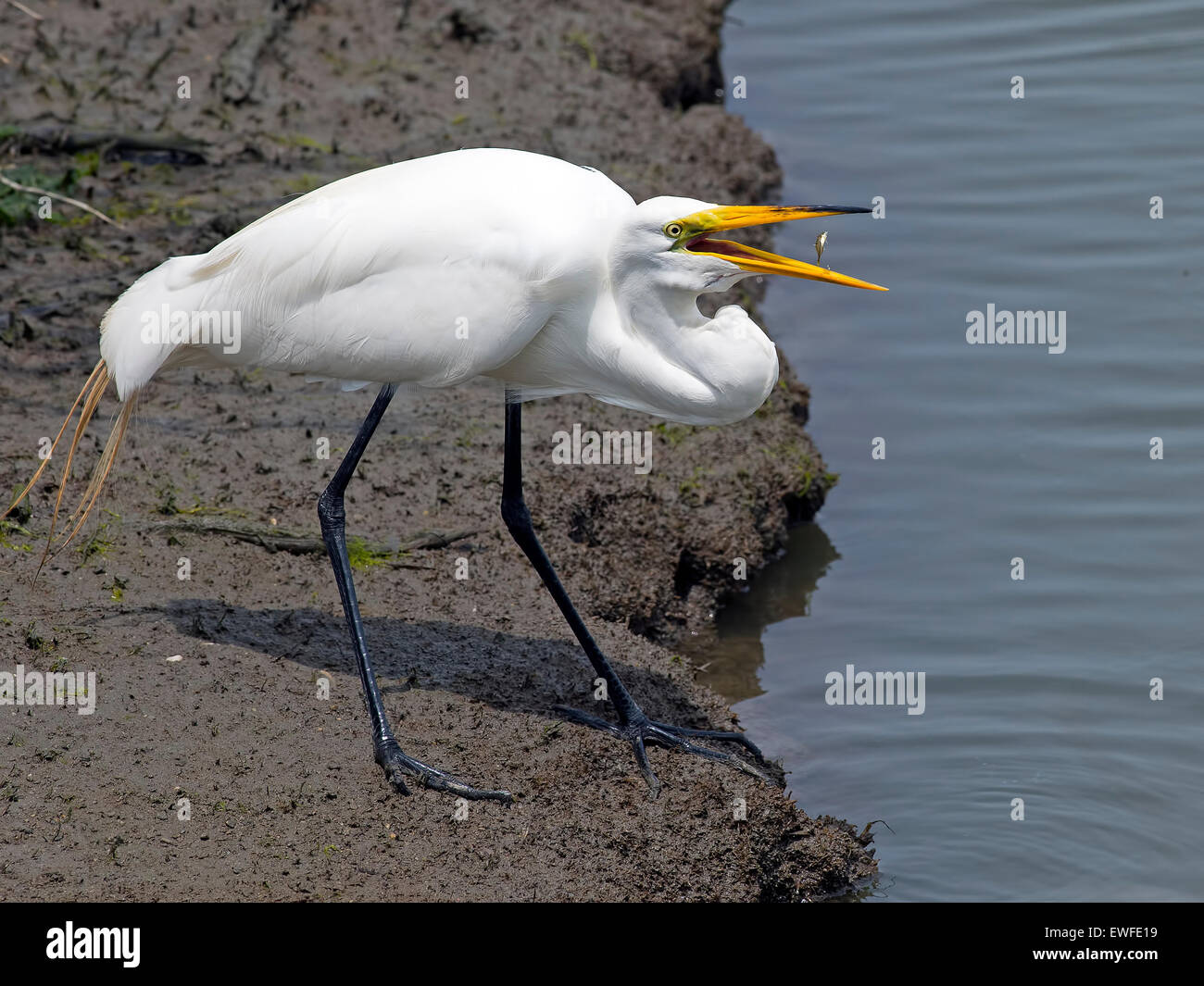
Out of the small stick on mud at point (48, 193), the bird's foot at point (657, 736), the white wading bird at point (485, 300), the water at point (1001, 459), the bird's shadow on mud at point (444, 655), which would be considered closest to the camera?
the white wading bird at point (485, 300)

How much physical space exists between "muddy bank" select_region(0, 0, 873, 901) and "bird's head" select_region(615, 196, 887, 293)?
65.5 inches

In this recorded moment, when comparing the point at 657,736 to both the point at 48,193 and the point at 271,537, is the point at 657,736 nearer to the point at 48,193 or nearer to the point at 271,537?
the point at 271,537

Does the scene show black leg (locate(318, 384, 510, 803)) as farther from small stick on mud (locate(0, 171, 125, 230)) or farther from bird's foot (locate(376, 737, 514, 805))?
small stick on mud (locate(0, 171, 125, 230))

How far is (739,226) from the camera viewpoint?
4500 mm

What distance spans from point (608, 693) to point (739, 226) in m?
1.80

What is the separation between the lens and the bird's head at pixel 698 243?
4.49m

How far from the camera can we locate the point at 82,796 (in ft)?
14.8

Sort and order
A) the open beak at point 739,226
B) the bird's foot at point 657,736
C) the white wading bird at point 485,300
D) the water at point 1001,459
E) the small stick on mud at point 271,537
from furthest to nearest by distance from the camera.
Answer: the small stick on mud at point 271,537 < the water at point 1001,459 < the bird's foot at point 657,736 < the white wading bird at point 485,300 < the open beak at point 739,226

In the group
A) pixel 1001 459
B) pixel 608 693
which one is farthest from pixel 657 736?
pixel 1001 459

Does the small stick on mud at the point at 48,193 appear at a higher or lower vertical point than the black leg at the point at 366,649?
higher

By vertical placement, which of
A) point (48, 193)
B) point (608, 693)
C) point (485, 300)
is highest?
point (48, 193)

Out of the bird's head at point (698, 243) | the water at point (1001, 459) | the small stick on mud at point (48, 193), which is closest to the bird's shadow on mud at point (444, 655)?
the water at point (1001, 459)

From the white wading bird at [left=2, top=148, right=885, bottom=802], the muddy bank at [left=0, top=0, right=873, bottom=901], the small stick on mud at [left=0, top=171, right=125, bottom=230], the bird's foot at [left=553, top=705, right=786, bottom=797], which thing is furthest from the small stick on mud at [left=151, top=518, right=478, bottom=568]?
the small stick on mud at [left=0, top=171, right=125, bottom=230]

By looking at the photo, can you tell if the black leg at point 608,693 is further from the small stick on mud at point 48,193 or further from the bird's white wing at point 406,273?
the small stick on mud at point 48,193
